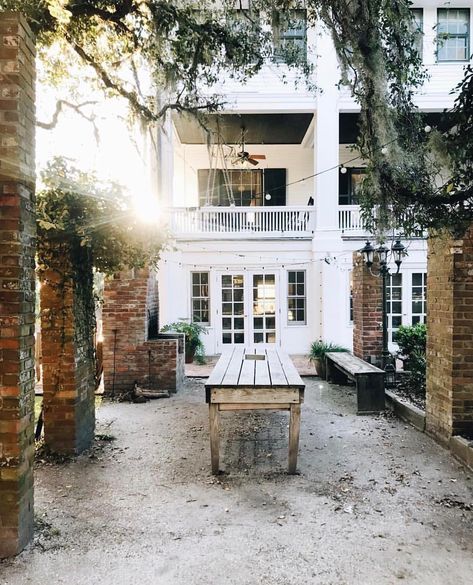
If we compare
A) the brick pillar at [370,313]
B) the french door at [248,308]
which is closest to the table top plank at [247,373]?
the brick pillar at [370,313]

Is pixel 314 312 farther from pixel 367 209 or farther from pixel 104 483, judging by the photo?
pixel 104 483

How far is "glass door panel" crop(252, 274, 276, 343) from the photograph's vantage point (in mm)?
11617

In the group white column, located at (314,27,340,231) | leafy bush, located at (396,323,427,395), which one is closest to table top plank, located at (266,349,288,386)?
leafy bush, located at (396,323,427,395)

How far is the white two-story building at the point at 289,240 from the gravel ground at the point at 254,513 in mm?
6235

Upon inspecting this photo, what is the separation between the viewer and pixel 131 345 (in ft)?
24.1

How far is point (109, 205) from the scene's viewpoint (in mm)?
4324

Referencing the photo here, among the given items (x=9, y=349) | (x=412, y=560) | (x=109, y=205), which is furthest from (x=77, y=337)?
(x=412, y=560)

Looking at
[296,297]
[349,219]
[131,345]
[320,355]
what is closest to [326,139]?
[349,219]

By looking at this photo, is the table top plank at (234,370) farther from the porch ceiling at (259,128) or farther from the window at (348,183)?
the window at (348,183)

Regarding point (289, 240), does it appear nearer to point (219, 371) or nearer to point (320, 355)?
point (320, 355)

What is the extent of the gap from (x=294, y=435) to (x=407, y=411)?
2374 millimetres

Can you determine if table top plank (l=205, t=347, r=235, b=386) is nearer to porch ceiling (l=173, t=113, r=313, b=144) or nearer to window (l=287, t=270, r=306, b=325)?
window (l=287, t=270, r=306, b=325)

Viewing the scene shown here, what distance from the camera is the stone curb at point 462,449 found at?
4062 mm

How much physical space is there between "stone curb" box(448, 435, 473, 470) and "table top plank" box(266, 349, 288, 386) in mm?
1835
